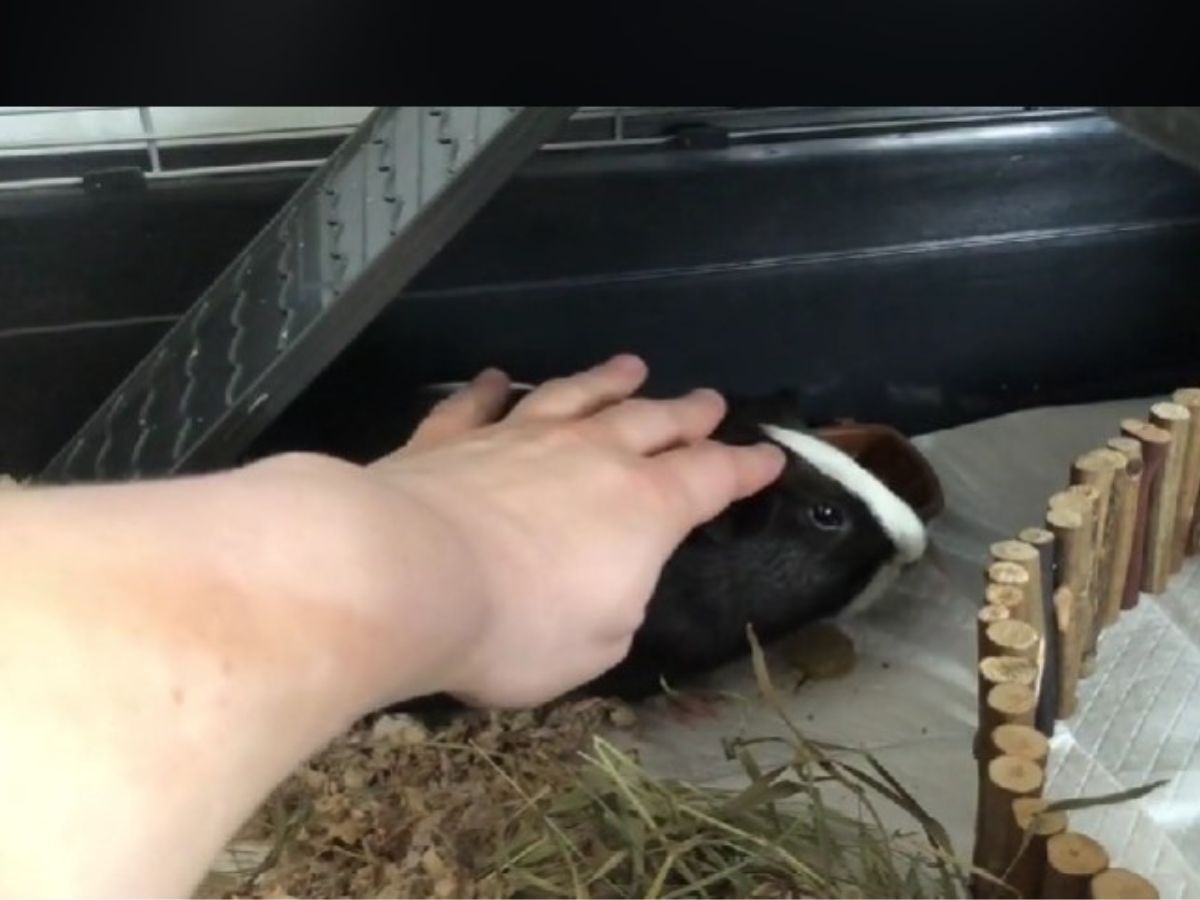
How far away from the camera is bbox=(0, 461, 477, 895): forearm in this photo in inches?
16.1

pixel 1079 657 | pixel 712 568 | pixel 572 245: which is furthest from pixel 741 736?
pixel 572 245

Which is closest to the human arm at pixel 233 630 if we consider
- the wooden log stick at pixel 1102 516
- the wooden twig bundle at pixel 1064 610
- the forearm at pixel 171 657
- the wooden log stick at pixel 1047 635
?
the forearm at pixel 171 657

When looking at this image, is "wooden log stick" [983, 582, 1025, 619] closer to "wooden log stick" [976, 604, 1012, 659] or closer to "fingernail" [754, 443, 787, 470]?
"wooden log stick" [976, 604, 1012, 659]

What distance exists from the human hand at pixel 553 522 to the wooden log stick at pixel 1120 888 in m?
0.23

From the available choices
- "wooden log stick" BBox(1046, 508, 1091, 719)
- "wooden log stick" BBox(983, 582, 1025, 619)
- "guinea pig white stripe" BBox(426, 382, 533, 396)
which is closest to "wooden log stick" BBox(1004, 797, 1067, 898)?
"wooden log stick" BBox(983, 582, 1025, 619)

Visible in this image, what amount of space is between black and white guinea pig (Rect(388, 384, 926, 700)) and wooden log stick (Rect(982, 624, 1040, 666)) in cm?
27

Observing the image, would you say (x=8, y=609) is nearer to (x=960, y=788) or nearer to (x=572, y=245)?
(x=960, y=788)

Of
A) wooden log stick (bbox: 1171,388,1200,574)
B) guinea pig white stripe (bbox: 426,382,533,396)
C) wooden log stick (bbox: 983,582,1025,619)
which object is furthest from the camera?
guinea pig white stripe (bbox: 426,382,533,396)

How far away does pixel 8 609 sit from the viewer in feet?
1.39

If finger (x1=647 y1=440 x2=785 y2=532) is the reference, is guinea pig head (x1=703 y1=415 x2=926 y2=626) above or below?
below

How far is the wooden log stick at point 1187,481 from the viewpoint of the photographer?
3.42ft
